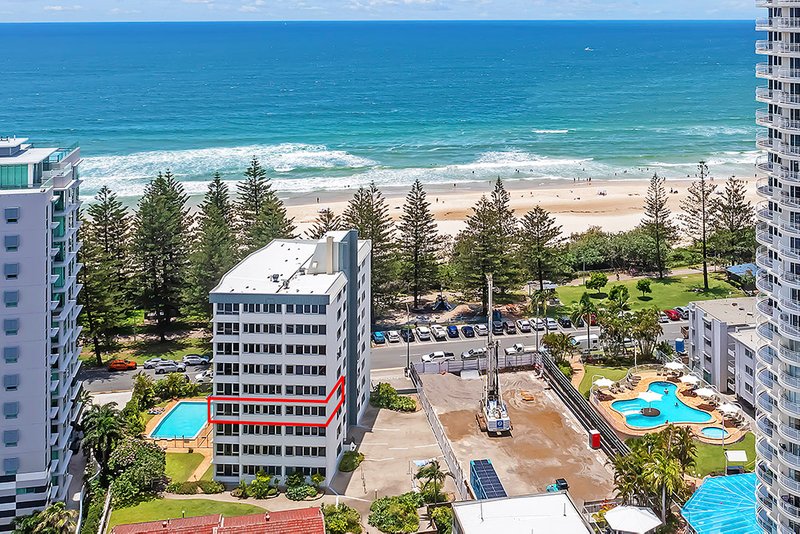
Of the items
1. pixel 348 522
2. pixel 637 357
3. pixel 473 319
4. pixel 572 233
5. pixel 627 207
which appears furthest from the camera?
pixel 627 207

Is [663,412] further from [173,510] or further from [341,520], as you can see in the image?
[173,510]

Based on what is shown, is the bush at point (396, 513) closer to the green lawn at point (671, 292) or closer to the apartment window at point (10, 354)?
the apartment window at point (10, 354)

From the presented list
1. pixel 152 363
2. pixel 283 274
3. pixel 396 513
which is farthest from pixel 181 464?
pixel 152 363

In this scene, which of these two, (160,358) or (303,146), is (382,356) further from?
(303,146)

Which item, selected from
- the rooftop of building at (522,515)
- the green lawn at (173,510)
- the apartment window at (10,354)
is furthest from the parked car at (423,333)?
the apartment window at (10,354)

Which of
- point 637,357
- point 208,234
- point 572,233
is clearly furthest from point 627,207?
point 208,234

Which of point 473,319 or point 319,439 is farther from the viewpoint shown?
point 473,319
